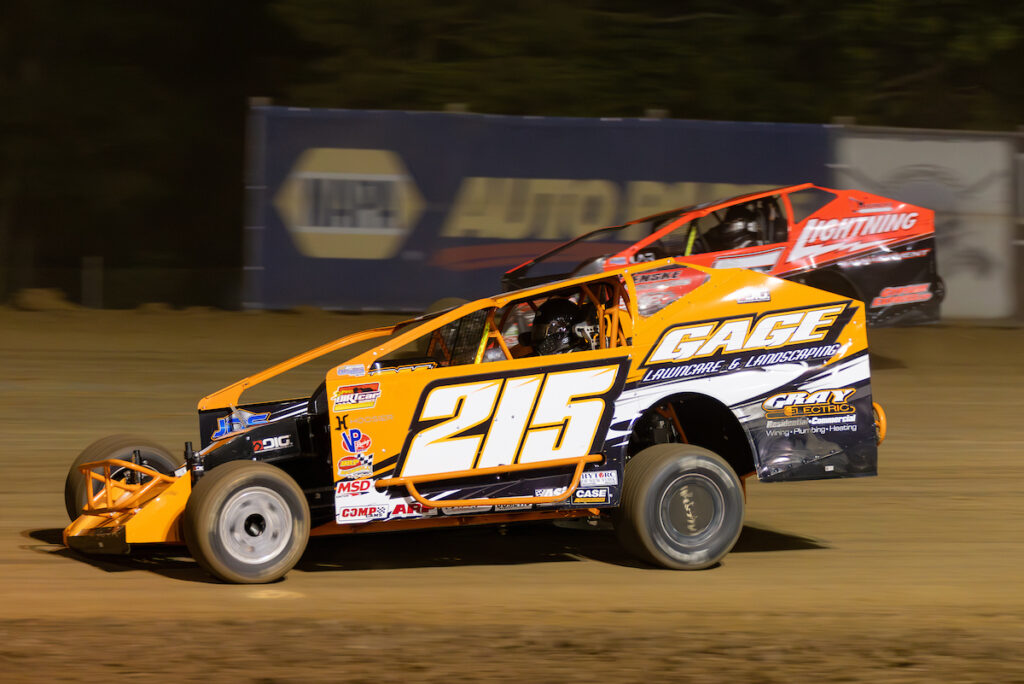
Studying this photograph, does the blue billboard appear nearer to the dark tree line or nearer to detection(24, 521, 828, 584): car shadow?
the dark tree line

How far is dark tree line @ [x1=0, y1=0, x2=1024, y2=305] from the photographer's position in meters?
22.6

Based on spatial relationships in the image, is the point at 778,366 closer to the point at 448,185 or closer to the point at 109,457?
the point at 109,457

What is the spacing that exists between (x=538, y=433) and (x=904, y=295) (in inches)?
328

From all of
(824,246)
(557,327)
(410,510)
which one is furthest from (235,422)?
(824,246)

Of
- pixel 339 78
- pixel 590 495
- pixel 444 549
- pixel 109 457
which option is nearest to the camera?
pixel 590 495

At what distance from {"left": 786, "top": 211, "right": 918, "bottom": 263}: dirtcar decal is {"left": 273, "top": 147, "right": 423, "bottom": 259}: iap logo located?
232 inches

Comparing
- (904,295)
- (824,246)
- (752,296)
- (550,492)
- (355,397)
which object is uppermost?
(824,246)

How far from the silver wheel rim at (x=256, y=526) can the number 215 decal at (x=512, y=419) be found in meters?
0.63

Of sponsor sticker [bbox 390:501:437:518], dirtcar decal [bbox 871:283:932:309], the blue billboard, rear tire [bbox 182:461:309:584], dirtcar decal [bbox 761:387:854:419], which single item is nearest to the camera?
rear tire [bbox 182:461:309:584]

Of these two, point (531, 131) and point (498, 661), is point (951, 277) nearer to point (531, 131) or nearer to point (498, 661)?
point (531, 131)

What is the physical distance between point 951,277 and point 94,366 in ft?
35.4

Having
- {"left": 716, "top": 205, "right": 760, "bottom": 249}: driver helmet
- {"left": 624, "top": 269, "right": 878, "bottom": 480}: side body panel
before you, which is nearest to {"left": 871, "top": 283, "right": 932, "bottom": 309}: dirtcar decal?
{"left": 716, "top": 205, "right": 760, "bottom": 249}: driver helmet

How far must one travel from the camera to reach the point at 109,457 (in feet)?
24.3

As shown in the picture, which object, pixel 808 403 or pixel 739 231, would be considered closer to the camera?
pixel 808 403
